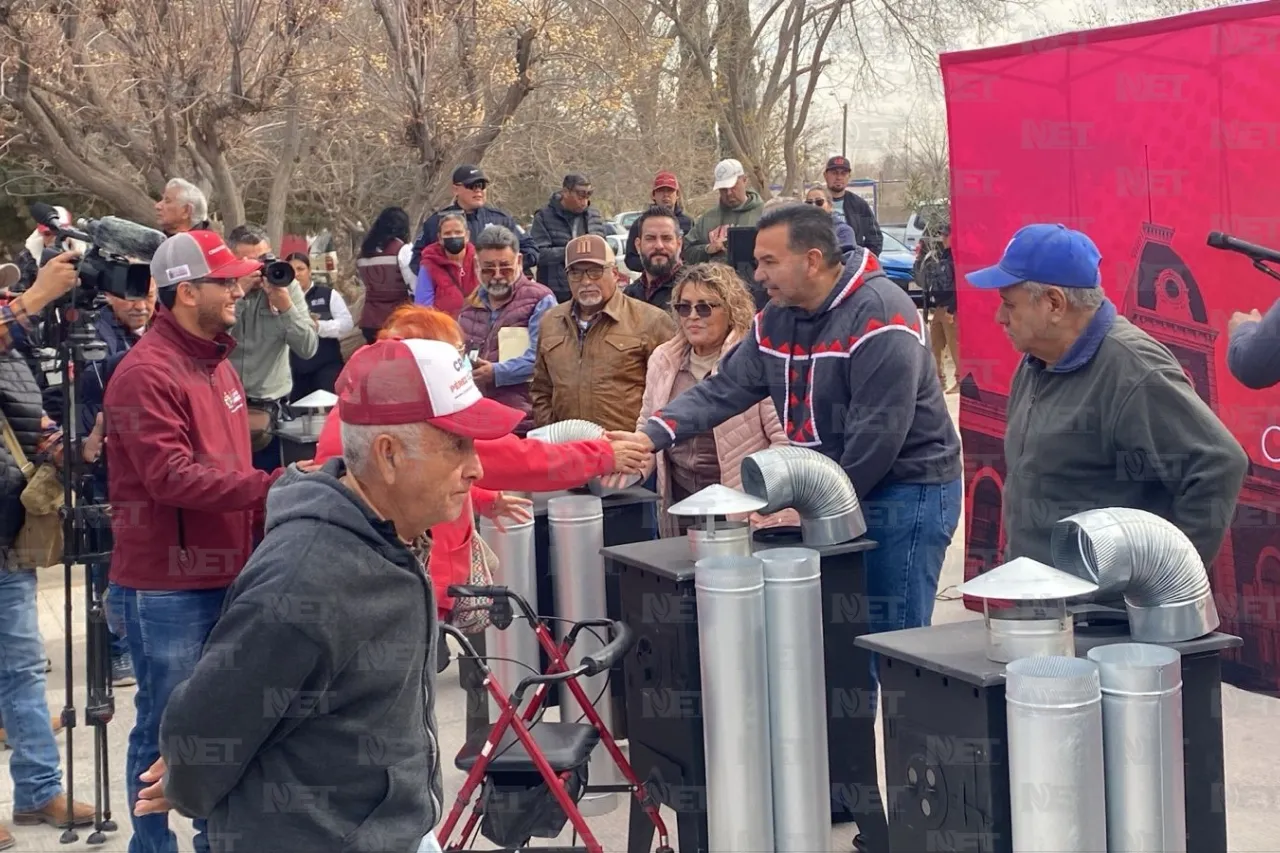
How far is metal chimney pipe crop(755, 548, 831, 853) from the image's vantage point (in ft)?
13.4

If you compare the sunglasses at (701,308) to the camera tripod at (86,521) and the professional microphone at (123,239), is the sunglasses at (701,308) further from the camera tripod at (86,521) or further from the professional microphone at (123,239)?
the camera tripod at (86,521)

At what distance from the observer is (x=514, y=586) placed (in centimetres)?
541

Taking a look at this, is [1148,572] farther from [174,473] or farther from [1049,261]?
[174,473]

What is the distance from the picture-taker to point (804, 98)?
30.6m

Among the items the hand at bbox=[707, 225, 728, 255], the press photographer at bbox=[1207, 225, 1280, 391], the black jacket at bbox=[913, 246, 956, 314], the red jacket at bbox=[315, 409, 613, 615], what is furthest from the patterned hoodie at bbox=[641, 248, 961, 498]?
the black jacket at bbox=[913, 246, 956, 314]

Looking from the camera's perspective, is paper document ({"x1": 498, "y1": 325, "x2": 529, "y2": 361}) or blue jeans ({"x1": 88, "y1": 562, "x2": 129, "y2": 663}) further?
paper document ({"x1": 498, "y1": 325, "x2": 529, "y2": 361})

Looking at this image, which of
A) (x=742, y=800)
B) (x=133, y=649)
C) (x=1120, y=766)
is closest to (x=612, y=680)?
(x=742, y=800)

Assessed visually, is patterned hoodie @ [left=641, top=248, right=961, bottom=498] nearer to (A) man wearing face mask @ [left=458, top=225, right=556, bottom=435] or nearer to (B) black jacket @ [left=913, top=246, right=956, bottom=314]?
(A) man wearing face mask @ [left=458, top=225, right=556, bottom=435]

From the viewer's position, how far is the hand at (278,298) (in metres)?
7.82

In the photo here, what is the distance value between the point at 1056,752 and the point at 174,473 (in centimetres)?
258

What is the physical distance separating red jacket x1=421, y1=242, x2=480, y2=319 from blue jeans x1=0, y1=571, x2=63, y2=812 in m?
4.29

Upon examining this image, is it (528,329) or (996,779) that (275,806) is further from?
(528,329)

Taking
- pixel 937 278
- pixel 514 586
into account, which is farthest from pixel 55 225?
pixel 937 278

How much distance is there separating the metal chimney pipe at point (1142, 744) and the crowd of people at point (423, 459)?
0.77 metres
